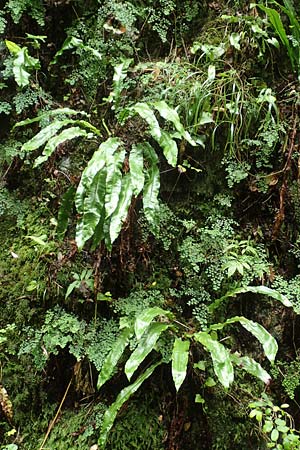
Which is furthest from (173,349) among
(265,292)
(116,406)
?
(265,292)

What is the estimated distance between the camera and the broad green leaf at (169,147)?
86.9 inches

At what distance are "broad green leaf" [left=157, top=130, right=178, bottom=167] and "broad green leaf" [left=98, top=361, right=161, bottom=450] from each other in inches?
43.3

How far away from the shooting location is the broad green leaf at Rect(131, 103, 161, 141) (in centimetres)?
227

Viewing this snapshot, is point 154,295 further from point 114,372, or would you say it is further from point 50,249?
point 50,249

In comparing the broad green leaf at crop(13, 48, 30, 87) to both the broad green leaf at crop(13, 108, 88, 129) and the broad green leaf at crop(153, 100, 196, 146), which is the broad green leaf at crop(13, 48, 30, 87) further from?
the broad green leaf at crop(153, 100, 196, 146)

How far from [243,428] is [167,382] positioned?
1.58ft

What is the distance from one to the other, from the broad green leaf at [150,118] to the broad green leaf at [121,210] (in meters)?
0.27

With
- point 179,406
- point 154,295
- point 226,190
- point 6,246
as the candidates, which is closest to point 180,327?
point 154,295

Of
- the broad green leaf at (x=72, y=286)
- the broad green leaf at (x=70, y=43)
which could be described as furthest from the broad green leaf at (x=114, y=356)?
the broad green leaf at (x=70, y=43)

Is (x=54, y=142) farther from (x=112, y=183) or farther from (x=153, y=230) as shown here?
(x=153, y=230)

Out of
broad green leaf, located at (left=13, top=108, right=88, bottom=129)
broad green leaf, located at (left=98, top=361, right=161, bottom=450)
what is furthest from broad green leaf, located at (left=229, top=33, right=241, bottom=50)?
broad green leaf, located at (left=98, top=361, right=161, bottom=450)

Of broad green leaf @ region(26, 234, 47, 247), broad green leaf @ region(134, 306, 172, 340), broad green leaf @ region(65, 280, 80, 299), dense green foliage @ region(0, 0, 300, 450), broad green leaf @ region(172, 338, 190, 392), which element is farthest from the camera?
broad green leaf @ region(26, 234, 47, 247)

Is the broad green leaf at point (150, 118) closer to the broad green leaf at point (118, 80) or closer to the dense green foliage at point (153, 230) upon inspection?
the dense green foliage at point (153, 230)

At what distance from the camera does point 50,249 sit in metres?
2.67
